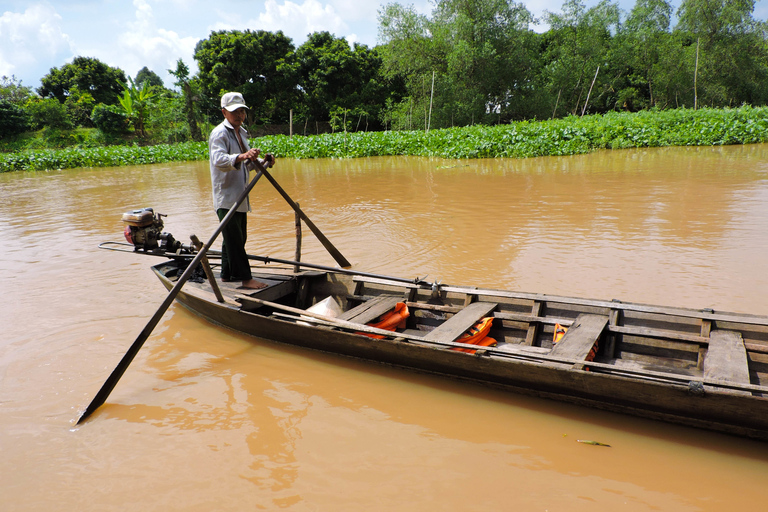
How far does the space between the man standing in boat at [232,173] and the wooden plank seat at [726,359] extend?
10.2ft

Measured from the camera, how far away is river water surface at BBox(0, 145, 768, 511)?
218 centimetres

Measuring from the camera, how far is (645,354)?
2.90 metres

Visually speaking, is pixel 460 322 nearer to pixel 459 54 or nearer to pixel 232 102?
pixel 232 102

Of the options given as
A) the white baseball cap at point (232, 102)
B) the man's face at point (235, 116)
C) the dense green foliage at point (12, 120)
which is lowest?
the man's face at point (235, 116)

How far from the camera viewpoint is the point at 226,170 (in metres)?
3.71

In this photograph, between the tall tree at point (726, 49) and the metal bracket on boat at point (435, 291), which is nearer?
the metal bracket on boat at point (435, 291)

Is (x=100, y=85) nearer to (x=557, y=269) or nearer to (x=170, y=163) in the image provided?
(x=170, y=163)

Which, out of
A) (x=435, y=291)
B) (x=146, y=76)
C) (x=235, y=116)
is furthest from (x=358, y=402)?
(x=146, y=76)

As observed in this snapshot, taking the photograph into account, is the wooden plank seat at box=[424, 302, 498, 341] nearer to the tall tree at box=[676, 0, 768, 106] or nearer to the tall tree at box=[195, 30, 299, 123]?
the tall tree at box=[195, 30, 299, 123]

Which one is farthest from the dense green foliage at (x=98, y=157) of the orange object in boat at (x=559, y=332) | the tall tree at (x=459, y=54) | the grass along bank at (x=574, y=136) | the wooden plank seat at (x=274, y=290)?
the orange object in boat at (x=559, y=332)

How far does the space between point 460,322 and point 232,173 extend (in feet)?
7.18

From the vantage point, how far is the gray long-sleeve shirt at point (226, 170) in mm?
3710

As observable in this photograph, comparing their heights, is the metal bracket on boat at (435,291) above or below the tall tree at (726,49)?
below

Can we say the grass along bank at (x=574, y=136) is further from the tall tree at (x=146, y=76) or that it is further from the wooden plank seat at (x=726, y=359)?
the tall tree at (x=146, y=76)
